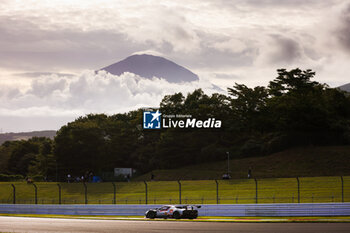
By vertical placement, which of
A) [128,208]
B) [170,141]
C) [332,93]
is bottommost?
[128,208]

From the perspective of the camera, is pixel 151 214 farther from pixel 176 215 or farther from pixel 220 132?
pixel 220 132

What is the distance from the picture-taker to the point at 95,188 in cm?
6850

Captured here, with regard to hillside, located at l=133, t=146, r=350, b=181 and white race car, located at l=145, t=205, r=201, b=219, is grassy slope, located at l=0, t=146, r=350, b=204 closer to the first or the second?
hillside, located at l=133, t=146, r=350, b=181

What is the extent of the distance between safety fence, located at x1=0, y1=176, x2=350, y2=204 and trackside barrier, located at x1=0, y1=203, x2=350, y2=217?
1.92 meters

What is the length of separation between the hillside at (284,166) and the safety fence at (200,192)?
11.9m

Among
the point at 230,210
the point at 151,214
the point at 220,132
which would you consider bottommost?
the point at 151,214

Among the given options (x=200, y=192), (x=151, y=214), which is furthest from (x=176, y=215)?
(x=200, y=192)

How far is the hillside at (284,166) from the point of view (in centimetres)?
7383

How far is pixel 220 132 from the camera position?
98000 mm

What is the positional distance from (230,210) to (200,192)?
18.9 m

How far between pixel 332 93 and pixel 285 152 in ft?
70.9

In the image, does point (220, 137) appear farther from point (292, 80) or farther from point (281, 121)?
point (292, 80)

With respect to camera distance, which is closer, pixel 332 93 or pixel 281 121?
pixel 281 121

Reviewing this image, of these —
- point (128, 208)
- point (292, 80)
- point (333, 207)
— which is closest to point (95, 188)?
point (128, 208)
